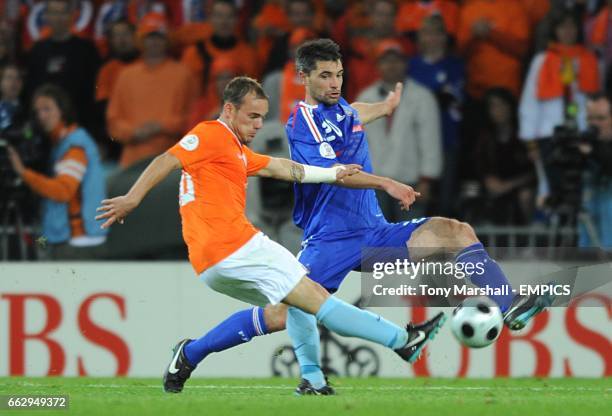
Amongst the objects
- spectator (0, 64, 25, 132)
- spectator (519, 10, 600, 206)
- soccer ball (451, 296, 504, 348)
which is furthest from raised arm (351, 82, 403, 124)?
spectator (0, 64, 25, 132)

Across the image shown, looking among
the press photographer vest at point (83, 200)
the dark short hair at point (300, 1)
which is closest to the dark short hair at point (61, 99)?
the press photographer vest at point (83, 200)

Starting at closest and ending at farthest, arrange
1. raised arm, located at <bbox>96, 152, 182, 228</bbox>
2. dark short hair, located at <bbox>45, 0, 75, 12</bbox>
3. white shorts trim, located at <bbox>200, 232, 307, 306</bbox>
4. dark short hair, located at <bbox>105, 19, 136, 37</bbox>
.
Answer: raised arm, located at <bbox>96, 152, 182, 228</bbox>
white shorts trim, located at <bbox>200, 232, 307, 306</bbox>
dark short hair, located at <bbox>45, 0, 75, 12</bbox>
dark short hair, located at <bbox>105, 19, 136, 37</bbox>

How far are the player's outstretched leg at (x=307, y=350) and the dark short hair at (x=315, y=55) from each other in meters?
1.54

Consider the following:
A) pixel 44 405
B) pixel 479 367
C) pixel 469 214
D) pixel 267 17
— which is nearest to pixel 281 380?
pixel 479 367

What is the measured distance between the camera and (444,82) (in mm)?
12789

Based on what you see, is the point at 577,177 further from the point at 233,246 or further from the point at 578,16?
the point at 233,246

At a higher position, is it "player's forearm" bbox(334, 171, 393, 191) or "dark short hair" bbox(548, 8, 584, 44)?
"dark short hair" bbox(548, 8, 584, 44)

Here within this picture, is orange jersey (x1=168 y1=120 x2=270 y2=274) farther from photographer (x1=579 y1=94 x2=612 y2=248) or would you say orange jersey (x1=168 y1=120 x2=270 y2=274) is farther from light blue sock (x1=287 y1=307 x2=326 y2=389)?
photographer (x1=579 y1=94 x2=612 y2=248)

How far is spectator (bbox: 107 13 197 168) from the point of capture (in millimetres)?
13133

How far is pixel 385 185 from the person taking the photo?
8.24 meters

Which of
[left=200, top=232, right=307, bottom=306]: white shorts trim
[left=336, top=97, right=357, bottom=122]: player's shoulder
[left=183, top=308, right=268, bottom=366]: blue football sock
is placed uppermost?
[left=336, top=97, right=357, bottom=122]: player's shoulder

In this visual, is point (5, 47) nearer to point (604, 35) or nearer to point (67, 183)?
point (67, 183)

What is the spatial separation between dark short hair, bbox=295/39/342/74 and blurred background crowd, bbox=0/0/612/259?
3453 millimetres

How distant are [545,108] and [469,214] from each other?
1.26 m
